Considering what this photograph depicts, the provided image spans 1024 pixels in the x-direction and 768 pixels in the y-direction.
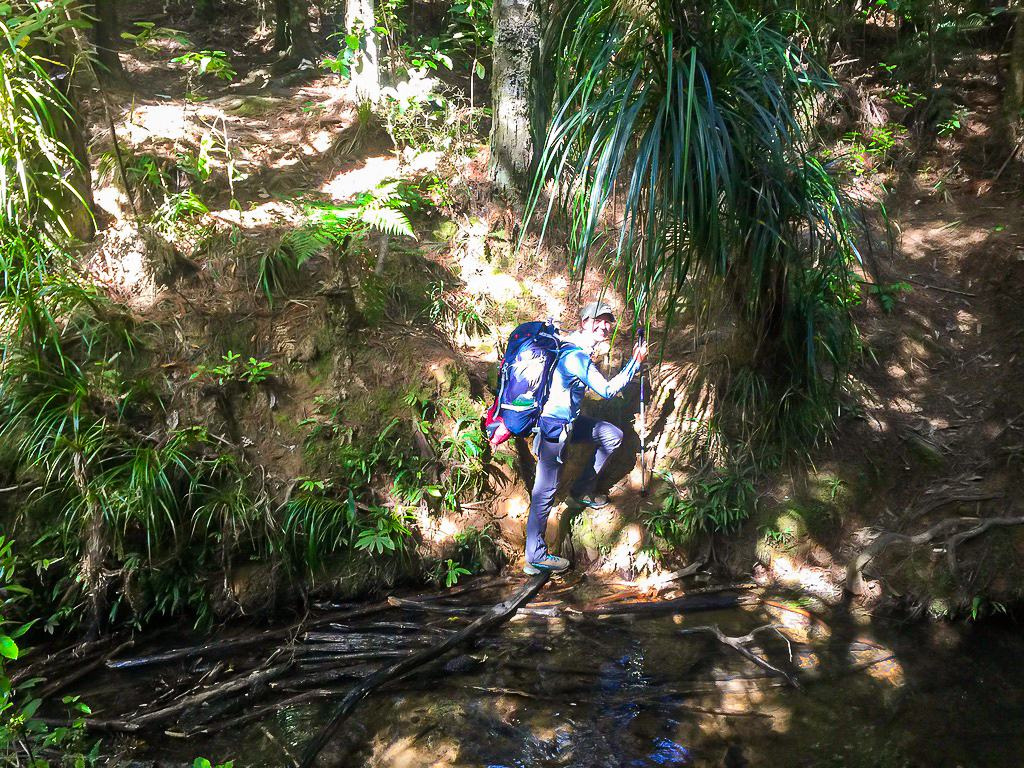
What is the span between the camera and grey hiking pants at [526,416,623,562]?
195 inches

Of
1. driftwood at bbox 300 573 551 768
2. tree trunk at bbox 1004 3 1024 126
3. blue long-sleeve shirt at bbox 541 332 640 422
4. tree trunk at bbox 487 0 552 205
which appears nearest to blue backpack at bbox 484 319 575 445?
blue long-sleeve shirt at bbox 541 332 640 422

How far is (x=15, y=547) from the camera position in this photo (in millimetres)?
4672

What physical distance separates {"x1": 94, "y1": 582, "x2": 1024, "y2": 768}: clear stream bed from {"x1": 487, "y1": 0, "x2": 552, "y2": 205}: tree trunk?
4.47 meters

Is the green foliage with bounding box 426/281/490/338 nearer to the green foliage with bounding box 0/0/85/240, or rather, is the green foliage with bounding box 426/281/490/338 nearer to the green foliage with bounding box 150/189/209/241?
the green foliage with bounding box 150/189/209/241

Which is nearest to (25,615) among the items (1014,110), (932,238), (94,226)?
(94,226)

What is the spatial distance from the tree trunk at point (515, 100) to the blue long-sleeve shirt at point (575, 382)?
8.75ft

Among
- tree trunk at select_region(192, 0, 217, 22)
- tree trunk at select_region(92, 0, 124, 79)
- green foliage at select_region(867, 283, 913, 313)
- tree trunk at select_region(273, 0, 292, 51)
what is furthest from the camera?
tree trunk at select_region(192, 0, 217, 22)

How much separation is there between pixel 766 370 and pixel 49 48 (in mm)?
6254

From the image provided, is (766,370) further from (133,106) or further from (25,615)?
(133,106)

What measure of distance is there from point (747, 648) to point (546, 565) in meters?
1.51

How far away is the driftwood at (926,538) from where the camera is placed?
4590mm

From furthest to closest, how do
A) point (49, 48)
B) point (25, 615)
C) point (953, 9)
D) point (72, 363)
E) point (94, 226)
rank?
point (953, 9)
point (94, 226)
point (49, 48)
point (72, 363)
point (25, 615)

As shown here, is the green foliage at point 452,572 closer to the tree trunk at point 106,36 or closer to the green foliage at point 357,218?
the green foliage at point 357,218

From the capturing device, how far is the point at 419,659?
13.8 ft
